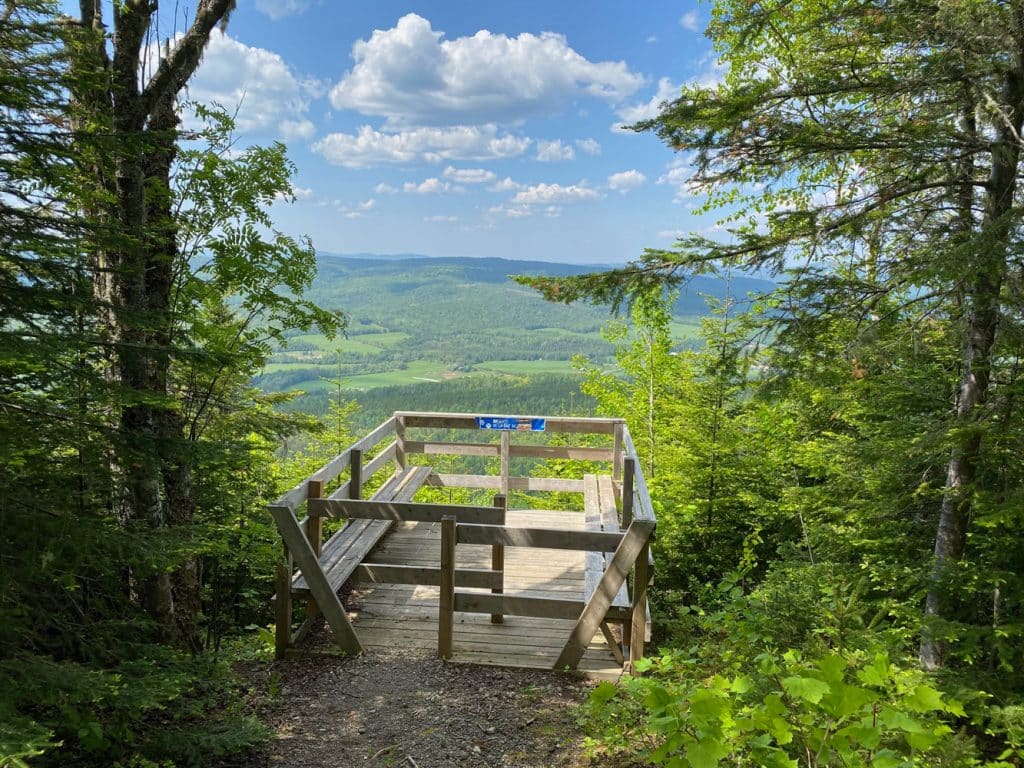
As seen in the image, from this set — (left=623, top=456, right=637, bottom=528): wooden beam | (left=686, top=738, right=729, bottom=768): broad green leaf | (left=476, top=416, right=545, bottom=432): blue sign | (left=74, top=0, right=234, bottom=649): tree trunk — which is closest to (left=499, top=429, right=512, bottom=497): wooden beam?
(left=476, top=416, right=545, bottom=432): blue sign

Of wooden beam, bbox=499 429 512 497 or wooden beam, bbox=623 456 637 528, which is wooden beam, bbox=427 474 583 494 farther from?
wooden beam, bbox=623 456 637 528

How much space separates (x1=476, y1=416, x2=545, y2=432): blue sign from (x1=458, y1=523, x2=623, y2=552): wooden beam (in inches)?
100

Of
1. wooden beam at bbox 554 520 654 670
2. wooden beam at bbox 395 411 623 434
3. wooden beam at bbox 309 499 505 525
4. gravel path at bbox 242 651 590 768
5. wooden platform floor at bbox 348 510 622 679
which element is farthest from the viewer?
wooden beam at bbox 395 411 623 434

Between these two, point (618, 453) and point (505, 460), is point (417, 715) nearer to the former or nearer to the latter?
point (505, 460)

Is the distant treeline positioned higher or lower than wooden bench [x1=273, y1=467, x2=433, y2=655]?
lower

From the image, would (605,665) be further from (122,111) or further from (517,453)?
(122,111)

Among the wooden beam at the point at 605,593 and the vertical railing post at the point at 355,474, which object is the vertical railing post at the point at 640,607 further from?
the vertical railing post at the point at 355,474

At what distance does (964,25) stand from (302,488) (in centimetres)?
576

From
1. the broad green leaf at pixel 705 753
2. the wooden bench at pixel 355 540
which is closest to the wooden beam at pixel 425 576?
the wooden bench at pixel 355 540

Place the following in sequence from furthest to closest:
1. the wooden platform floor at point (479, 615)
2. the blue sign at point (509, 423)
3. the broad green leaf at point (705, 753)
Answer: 1. the blue sign at point (509, 423)
2. the wooden platform floor at point (479, 615)
3. the broad green leaf at point (705, 753)

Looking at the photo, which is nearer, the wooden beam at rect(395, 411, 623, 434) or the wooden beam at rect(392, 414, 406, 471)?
the wooden beam at rect(395, 411, 623, 434)

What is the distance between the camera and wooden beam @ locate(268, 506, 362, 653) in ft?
15.9

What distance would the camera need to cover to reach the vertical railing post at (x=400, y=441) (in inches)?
318

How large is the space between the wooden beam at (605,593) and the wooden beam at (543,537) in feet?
0.35
